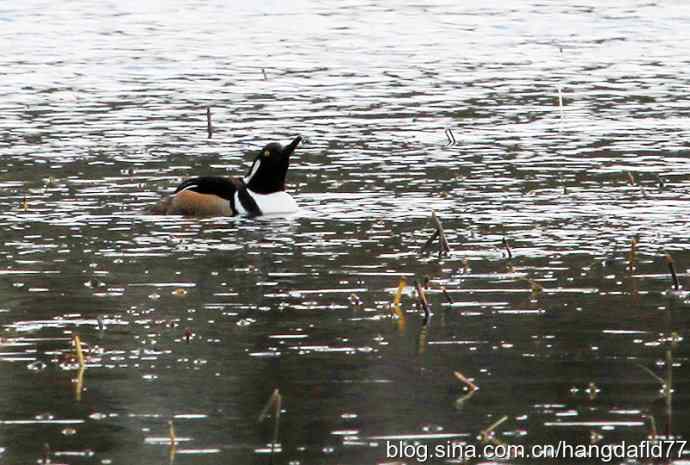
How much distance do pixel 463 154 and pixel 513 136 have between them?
1.61 meters

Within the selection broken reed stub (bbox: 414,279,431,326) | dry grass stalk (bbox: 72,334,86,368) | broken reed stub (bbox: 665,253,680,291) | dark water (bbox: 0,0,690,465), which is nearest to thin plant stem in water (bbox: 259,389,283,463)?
dark water (bbox: 0,0,690,465)

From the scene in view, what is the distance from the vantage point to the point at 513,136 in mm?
25516

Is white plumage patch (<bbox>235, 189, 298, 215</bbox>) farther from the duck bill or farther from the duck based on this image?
the duck bill

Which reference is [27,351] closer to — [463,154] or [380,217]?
[380,217]

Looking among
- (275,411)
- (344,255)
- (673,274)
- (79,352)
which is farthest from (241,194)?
(275,411)

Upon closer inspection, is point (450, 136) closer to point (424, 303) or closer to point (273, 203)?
point (273, 203)

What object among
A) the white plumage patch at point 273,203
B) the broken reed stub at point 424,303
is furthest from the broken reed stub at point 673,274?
the white plumage patch at point 273,203

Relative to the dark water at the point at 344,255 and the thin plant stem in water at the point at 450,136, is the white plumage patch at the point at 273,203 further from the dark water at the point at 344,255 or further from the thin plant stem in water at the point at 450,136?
the thin plant stem in water at the point at 450,136

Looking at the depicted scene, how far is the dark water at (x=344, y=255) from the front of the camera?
37.4 feet

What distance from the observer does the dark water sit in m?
11.4

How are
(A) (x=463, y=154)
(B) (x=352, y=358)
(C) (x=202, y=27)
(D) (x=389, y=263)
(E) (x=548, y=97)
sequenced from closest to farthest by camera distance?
(B) (x=352, y=358)
(D) (x=389, y=263)
(A) (x=463, y=154)
(E) (x=548, y=97)
(C) (x=202, y=27)

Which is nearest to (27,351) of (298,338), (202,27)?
(298,338)

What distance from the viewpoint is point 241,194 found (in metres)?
20.1

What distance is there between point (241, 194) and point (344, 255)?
3241 millimetres
